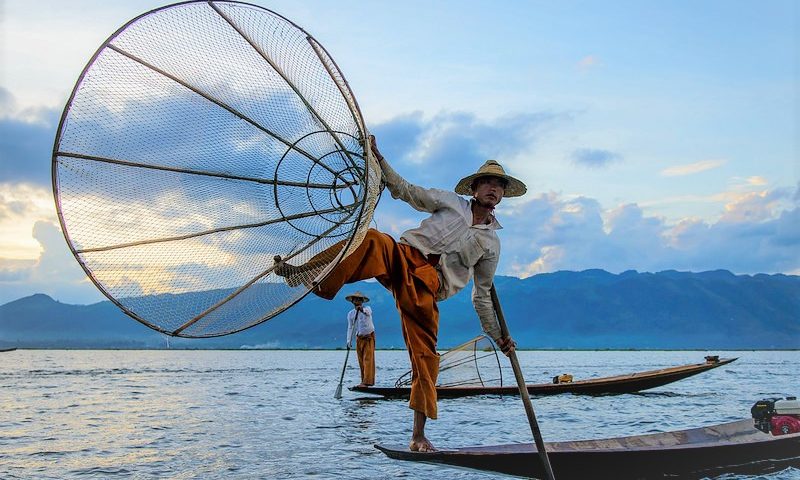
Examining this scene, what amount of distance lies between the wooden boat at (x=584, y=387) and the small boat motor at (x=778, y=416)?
6300mm

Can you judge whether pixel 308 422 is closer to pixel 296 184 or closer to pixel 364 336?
pixel 364 336

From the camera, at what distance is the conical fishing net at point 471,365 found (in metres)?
11.6

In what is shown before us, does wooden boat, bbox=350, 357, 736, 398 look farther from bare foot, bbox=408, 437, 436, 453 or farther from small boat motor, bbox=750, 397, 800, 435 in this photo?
bare foot, bbox=408, 437, 436, 453

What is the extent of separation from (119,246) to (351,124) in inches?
69.5


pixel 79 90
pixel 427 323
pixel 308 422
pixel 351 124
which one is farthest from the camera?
pixel 308 422

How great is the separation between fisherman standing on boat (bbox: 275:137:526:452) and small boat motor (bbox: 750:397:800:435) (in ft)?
10.3

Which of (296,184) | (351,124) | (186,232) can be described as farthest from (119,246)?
(351,124)

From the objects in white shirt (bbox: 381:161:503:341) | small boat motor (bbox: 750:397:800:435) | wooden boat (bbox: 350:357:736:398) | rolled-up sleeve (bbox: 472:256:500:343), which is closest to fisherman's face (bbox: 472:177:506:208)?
white shirt (bbox: 381:161:503:341)

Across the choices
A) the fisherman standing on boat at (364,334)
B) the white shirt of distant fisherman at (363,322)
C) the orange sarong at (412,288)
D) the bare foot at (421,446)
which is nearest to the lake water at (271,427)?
the fisherman standing on boat at (364,334)

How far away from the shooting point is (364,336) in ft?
49.4

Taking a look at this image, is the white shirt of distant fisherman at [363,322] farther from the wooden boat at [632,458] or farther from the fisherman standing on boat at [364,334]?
the wooden boat at [632,458]

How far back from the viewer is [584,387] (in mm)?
14078

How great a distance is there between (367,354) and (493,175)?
10033 millimetres

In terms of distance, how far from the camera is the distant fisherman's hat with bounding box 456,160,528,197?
5512mm
